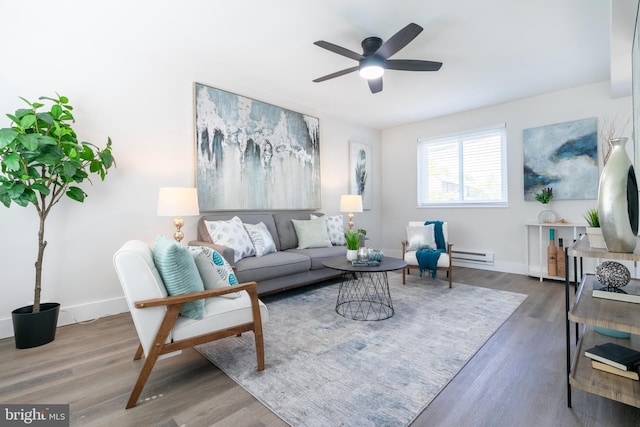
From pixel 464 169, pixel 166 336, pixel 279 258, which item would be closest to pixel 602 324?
pixel 166 336

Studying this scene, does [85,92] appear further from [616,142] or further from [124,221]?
[616,142]

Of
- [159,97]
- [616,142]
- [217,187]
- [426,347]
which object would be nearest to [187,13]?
[159,97]

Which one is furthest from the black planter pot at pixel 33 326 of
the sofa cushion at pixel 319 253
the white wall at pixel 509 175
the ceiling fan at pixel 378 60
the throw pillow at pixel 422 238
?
the white wall at pixel 509 175

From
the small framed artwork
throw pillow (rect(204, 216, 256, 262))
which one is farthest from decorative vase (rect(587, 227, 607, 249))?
the small framed artwork

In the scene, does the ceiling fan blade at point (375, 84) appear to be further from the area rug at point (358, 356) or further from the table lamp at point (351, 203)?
the area rug at point (358, 356)

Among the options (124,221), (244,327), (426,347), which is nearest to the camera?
(244,327)

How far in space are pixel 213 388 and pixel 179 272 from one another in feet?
2.36

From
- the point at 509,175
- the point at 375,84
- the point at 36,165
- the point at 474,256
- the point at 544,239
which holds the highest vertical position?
the point at 375,84

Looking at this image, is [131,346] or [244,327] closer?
[244,327]

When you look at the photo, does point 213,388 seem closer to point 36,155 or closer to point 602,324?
point 602,324

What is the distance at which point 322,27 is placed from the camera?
265cm

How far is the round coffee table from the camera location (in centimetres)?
273

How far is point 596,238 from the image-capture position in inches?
60.0

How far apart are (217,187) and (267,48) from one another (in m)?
1.69
